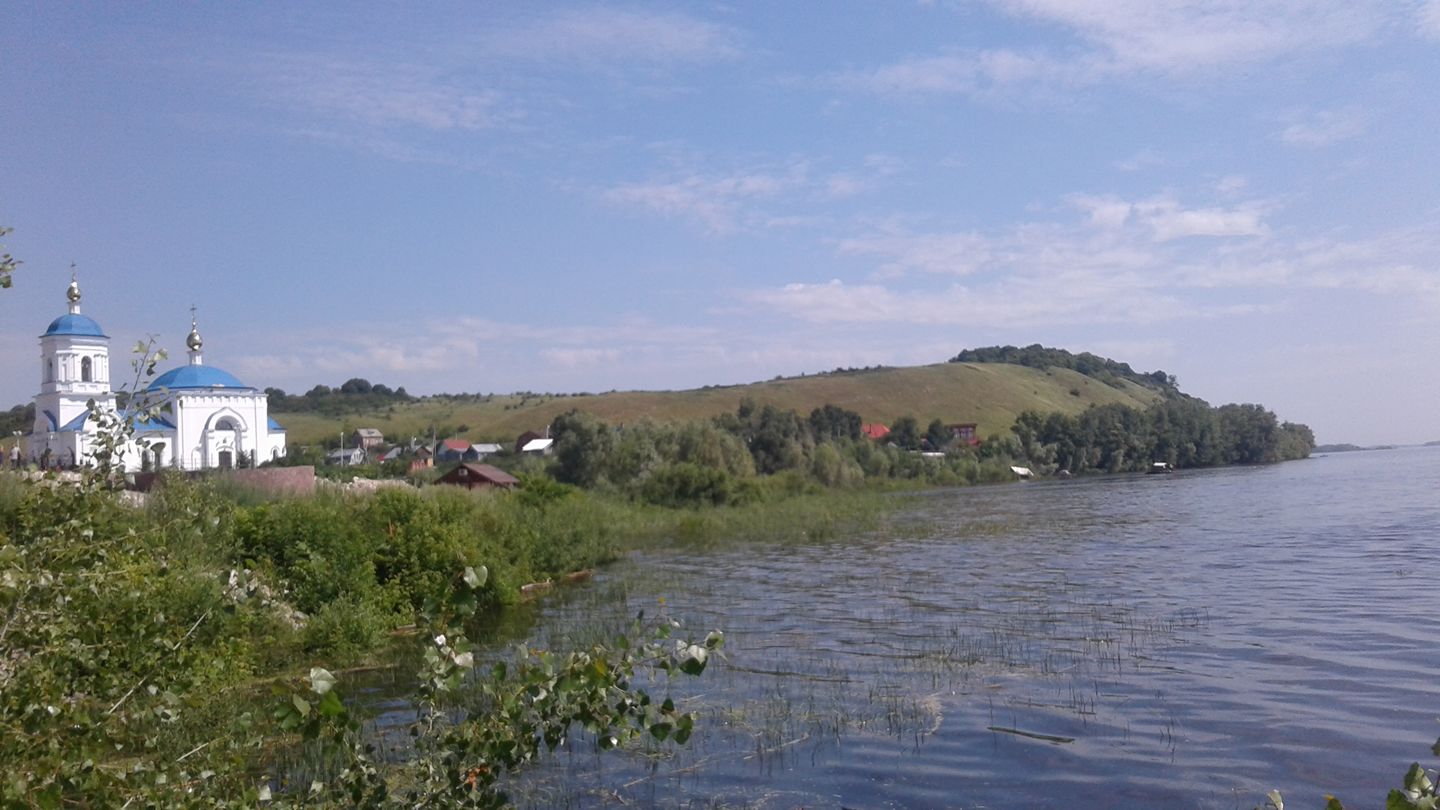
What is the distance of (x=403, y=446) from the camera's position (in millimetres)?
109875

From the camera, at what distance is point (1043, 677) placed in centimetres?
1516

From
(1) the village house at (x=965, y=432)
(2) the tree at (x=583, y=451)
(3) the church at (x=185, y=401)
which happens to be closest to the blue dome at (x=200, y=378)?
(3) the church at (x=185, y=401)

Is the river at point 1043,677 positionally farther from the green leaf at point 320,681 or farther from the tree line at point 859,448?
the tree line at point 859,448

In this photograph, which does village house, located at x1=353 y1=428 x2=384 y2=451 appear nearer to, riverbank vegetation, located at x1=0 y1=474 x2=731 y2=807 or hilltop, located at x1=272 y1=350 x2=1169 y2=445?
hilltop, located at x1=272 y1=350 x2=1169 y2=445

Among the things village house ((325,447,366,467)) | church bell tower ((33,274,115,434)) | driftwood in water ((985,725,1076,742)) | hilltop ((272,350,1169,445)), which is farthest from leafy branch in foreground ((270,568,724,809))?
hilltop ((272,350,1169,445))

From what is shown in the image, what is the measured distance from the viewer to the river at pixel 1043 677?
10859 millimetres

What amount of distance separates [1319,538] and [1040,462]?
75574 mm

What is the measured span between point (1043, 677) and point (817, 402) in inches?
4745

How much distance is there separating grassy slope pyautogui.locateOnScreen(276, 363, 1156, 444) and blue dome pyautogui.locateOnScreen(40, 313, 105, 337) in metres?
46.3

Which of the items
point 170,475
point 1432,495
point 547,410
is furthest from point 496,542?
point 547,410

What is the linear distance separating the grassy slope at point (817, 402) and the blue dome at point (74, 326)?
152ft

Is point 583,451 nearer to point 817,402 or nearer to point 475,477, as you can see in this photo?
point 475,477

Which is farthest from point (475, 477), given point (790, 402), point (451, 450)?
point (790, 402)

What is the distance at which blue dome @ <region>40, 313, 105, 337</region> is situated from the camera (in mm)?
62125
